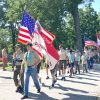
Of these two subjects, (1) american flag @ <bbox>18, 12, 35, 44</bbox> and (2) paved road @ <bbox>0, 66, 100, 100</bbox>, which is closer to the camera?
(2) paved road @ <bbox>0, 66, 100, 100</bbox>

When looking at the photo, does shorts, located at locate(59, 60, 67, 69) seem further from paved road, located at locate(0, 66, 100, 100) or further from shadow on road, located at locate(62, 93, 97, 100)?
shadow on road, located at locate(62, 93, 97, 100)

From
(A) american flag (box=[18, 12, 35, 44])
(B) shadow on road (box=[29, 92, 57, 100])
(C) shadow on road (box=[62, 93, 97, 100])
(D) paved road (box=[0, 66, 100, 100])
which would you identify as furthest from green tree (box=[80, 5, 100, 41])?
(B) shadow on road (box=[29, 92, 57, 100])

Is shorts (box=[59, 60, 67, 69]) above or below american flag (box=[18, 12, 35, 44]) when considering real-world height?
below

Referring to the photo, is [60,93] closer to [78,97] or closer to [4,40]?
[78,97]

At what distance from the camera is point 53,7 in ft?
147

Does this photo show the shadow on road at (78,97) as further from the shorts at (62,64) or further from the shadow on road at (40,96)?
the shorts at (62,64)

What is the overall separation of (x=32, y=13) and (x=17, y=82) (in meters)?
32.7

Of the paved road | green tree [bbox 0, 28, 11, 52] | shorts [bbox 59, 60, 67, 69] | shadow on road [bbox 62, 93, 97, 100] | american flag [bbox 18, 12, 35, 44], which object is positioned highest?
green tree [bbox 0, 28, 11, 52]

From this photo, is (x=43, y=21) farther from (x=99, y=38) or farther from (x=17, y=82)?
(x=17, y=82)

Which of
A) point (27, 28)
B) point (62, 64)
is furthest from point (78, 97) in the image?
point (62, 64)

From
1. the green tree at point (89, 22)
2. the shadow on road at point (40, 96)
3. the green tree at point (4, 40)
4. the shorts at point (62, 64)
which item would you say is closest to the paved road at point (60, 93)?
the shadow on road at point (40, 96)

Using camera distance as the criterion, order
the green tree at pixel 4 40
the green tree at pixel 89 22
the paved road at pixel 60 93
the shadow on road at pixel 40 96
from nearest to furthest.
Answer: the shadow on road at pixel 40 96
the paved road at pixel 60 93
the green tree at pixel 89 22
the green tree at pixel 4 40

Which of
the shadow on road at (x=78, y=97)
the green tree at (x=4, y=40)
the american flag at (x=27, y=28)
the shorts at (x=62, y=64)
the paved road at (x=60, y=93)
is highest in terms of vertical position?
the green tree at (x=4, y=40)

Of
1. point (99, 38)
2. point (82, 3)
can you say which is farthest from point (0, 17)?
point (99, 38)
